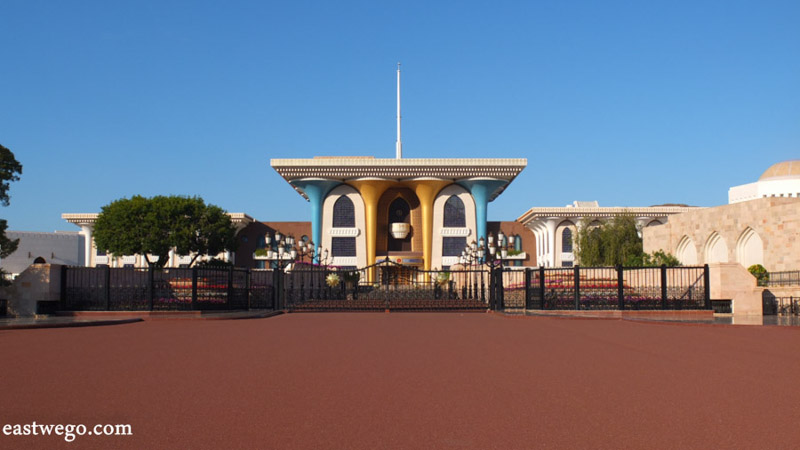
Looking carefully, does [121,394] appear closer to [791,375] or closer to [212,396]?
[212,396]

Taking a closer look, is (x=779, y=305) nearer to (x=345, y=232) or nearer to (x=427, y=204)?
(x=427, y=204)

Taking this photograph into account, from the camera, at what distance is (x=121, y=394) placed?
6.98 metres

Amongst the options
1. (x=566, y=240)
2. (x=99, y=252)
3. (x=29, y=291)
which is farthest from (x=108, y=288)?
(x=566, y=240)

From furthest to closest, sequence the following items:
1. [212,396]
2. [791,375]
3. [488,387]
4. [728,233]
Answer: [728,233], [791,375], [488,387], [212,396]

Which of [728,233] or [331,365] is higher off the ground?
[728,233]

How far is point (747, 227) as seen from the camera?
36.4 metres

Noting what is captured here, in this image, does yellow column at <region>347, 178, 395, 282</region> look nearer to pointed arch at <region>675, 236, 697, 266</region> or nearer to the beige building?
the beige building

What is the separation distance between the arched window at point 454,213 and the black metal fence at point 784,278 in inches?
1598

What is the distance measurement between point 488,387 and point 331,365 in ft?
8.76

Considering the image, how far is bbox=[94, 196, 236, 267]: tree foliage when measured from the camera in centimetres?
5478

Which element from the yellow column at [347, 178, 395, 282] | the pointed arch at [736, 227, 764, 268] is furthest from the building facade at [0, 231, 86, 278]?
the pointed arch at [736, 227, 764, 268]

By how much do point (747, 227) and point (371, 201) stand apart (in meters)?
40.2

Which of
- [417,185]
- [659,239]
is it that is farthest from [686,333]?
[417,185]

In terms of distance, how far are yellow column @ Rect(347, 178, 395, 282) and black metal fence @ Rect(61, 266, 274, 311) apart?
4297 cm
